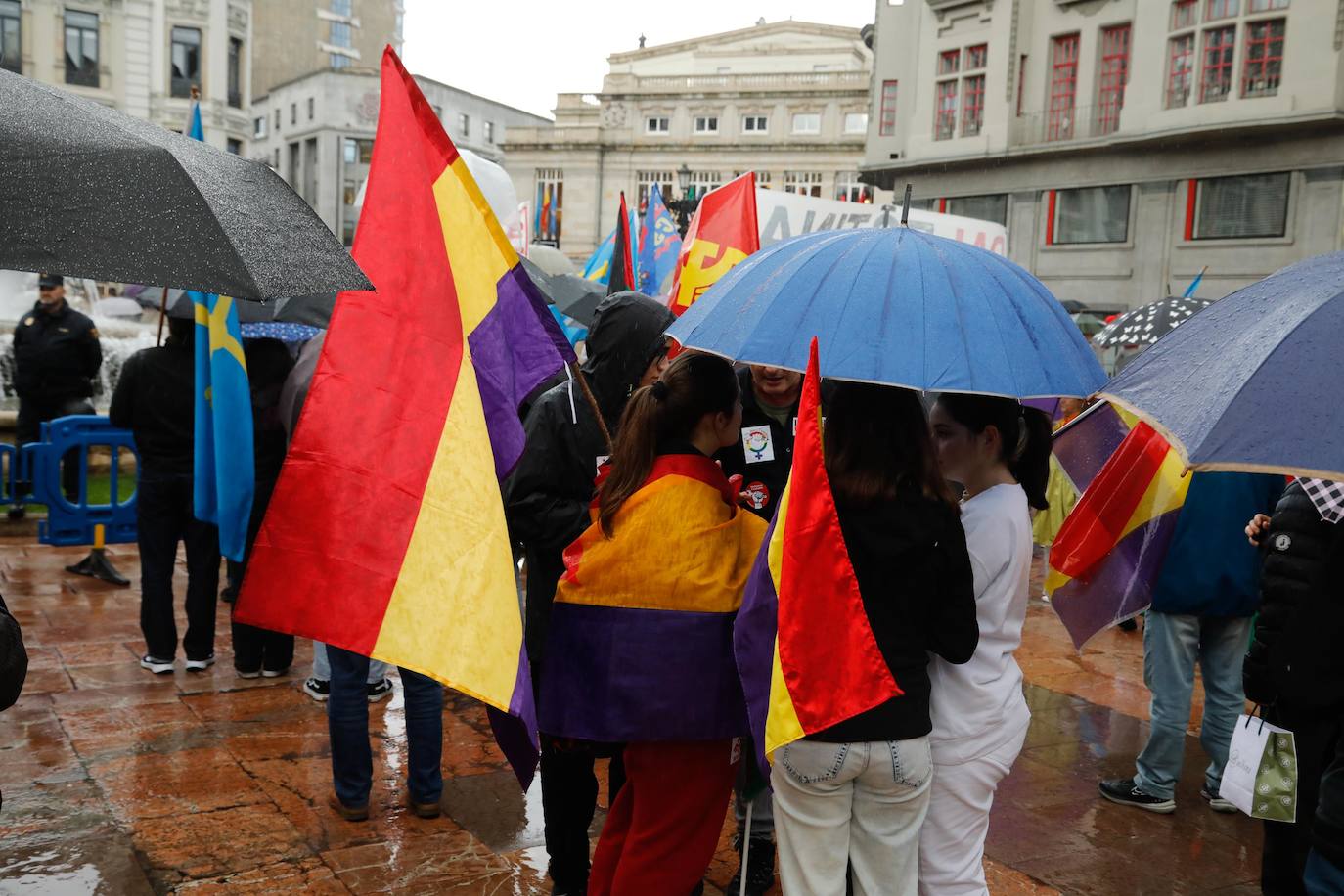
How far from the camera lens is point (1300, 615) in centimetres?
285

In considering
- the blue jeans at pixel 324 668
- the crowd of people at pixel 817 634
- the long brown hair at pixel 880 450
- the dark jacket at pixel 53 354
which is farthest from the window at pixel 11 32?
the long brown hair at pixel 880 450

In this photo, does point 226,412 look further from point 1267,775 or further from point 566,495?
point 1267,775

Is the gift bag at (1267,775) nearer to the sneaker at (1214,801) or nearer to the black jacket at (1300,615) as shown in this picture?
the black jacket at (1300,615)

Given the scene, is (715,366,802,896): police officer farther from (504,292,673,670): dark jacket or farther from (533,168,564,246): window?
(533,168,564,246): window

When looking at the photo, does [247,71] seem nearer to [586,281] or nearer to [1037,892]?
[586,281]

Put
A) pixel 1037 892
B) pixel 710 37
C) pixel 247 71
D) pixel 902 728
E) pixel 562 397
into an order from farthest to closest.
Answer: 1. pixel 710 37
2. pixel 247 71
3. pixel 1037 892
4. pixel 562 397
5. pixel 902 728

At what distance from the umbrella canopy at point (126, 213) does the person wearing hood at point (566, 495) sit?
113 cm

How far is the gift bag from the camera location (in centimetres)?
303

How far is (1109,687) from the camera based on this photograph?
6.59 metres

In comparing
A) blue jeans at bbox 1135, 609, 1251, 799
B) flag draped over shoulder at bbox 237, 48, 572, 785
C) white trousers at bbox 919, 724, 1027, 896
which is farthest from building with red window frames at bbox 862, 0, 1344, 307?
flag draped over shoulder at bbox 237, 48, 572, 785

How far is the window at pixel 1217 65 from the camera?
25.3 m

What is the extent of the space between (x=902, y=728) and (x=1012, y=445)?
2.60 feet

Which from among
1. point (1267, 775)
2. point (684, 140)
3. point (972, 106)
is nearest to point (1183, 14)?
point (972, 106)

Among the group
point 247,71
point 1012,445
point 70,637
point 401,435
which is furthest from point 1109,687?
point 247,71
